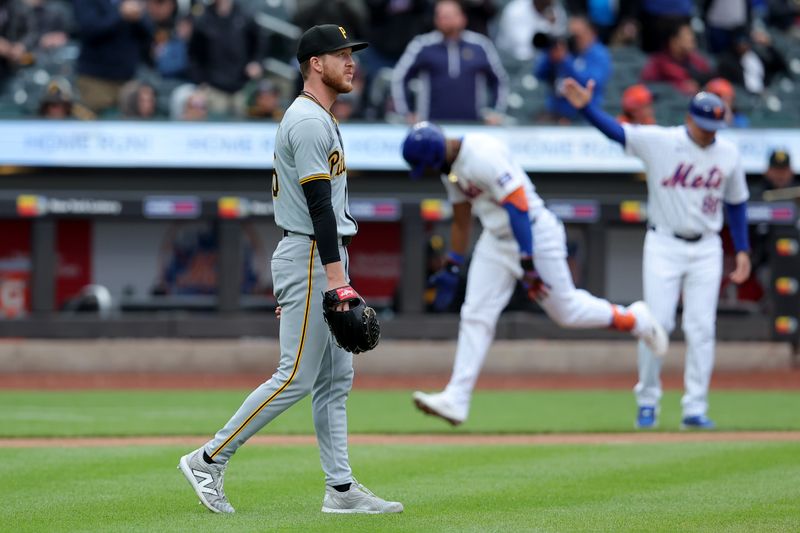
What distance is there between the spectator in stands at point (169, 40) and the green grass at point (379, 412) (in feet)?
15.5

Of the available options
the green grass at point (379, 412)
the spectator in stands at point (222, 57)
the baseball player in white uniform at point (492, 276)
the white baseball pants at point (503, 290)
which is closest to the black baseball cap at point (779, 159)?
the green grass at point (379, 412)

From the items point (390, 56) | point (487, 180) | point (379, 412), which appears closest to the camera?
point (487, 180)

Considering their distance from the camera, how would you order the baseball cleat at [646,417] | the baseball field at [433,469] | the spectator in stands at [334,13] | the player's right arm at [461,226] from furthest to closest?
the spectator in stands at [334,13], the baseball cleat at [646,417], the player's right arm at [461,226], the baseball field at [433,469]

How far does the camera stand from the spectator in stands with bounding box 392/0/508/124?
47.4 ft

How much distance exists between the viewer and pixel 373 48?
54.3 ft

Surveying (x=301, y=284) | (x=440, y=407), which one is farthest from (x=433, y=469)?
(x=301, y=284)

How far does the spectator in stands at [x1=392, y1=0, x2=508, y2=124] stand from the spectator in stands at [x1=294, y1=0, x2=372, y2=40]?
2.69ft

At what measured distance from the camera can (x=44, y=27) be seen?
55.2 ft

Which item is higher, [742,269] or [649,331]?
[742,269]

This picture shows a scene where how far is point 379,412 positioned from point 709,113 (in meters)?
3.69

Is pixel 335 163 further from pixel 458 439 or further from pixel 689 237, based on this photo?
pixel 689 237

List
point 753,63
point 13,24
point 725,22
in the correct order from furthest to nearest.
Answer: point 725,22 < point 753,63 < point 13,24

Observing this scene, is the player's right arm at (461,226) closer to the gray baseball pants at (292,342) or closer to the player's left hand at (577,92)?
the player's left hand at (577,92)

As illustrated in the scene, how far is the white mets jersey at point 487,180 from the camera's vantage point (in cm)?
856
